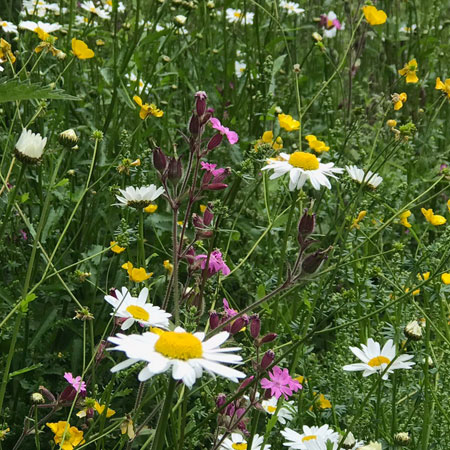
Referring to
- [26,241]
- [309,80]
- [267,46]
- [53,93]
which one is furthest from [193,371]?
[309,80]

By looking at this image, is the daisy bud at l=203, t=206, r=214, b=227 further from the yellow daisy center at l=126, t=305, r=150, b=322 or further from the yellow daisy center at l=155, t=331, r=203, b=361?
the yellow daisy center at l=155, t=331, r=203, b=361

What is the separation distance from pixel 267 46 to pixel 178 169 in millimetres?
1646

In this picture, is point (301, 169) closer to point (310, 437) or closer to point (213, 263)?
point (213, 263)

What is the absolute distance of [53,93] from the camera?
3.34 feet

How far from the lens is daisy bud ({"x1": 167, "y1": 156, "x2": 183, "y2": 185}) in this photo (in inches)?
45.3

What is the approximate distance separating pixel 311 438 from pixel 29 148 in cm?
67

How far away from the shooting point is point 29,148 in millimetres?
1154

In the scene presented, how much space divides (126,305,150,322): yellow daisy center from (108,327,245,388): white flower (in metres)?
0.23

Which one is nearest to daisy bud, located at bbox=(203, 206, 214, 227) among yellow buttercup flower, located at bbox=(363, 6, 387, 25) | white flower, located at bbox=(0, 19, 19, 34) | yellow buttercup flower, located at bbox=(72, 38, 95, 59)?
yellow buttercup flower, located at bbox=(72, 38, 95, 59)

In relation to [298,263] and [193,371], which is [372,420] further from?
[193,371]

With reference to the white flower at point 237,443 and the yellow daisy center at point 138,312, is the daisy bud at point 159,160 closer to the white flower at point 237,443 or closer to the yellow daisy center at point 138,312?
the yellow daisy center at point 138,312

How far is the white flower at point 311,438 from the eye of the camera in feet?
4.29

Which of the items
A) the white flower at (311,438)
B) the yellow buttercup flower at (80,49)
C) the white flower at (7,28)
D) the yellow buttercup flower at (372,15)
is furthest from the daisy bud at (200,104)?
the white flower at (7,28)

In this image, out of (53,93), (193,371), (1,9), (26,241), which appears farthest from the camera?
(1,9)
